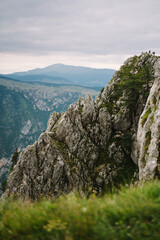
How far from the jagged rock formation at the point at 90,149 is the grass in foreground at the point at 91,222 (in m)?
26.0

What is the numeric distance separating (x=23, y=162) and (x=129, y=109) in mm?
29137

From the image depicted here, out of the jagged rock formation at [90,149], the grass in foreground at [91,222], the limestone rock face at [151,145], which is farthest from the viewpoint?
the jagged rock formation at [90,149]

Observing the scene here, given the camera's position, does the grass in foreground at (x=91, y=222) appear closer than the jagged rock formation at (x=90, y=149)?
Yes

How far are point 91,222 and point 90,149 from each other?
3614cm

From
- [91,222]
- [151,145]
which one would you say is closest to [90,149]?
[151,145]

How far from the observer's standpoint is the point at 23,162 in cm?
3672

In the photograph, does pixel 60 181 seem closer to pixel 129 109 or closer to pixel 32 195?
pixel 32 195

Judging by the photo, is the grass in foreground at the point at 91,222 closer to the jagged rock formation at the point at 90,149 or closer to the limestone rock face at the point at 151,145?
the limestone rock face at the point at 151,145

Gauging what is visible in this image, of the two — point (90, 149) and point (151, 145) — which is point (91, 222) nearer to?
point (151, 145)

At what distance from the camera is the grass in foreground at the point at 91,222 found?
12.3 ft

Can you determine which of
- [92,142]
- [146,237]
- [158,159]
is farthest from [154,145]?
[92,142]

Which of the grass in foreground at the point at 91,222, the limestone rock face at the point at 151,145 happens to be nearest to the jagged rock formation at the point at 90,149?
the limestone rock face at the point at 151,145

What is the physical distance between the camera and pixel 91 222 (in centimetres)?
400

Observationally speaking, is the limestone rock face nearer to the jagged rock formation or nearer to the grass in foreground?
the jagged rock formation
